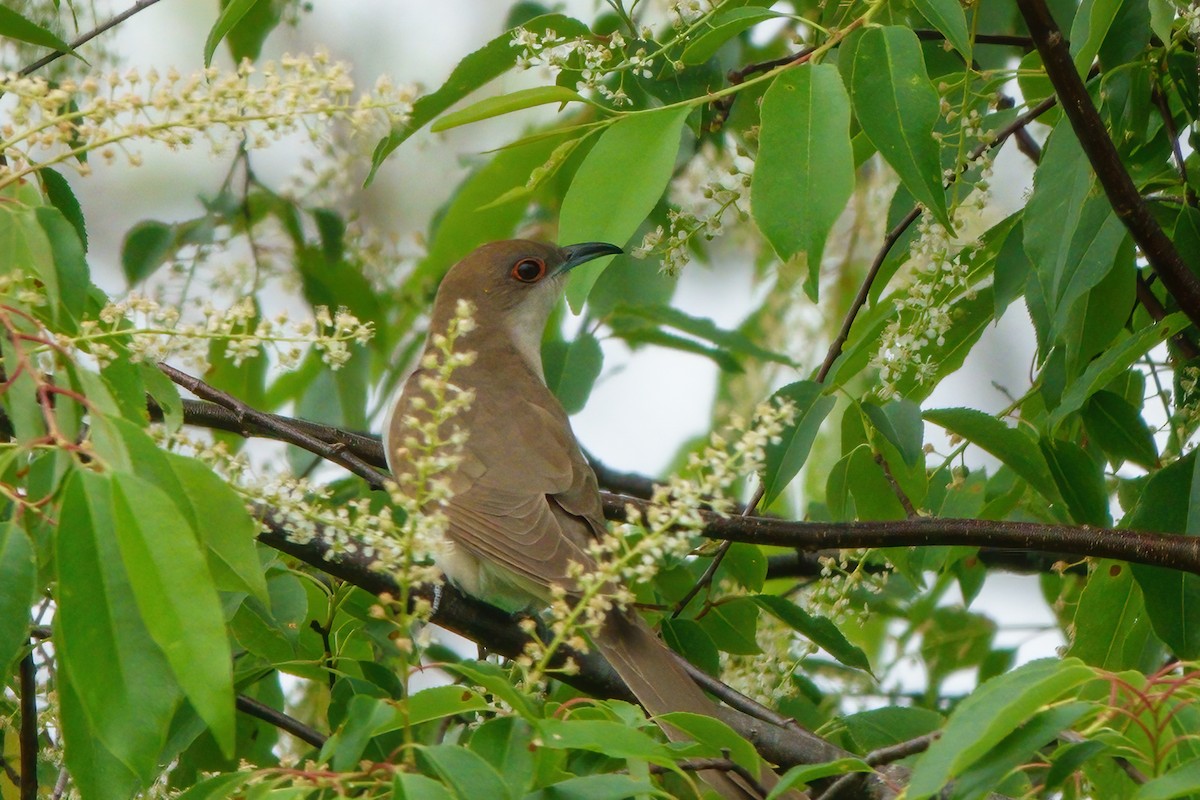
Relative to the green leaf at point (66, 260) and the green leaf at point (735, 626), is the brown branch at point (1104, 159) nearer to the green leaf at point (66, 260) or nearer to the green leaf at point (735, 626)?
the green leaf at point (735, 626)

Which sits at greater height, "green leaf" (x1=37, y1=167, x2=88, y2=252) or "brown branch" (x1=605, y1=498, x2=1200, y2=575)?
"green leaf" (x1=37, y1=167, x2=88, y2=252)

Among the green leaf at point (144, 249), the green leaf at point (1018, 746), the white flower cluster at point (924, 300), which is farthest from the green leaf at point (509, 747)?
the green leaf at point (144, 249)

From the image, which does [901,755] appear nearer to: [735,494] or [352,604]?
[352,604]

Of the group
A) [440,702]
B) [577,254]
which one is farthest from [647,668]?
[577,254]

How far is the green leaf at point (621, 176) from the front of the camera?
2.70m

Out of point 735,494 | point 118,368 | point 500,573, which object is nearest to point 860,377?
point 735,494

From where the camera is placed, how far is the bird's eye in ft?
19.6

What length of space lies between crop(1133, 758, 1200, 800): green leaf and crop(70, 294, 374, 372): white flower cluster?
4.31 feet

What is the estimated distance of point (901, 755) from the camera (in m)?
2.47

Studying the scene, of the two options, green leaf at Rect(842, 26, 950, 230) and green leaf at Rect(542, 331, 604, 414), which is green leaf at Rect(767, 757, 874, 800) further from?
green leaf at Rect(542, 331, 604, 414)

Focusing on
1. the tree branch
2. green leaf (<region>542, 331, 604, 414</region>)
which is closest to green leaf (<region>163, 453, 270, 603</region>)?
the tree branch

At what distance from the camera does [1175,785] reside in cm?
173

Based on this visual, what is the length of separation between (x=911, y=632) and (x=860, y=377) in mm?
1013

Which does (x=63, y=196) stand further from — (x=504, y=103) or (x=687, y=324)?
(x=687, y=324)
